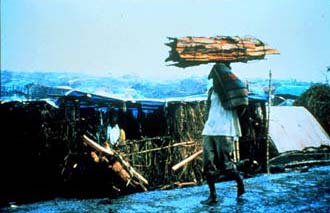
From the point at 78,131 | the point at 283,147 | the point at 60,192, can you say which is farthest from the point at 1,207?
the point at 283,147

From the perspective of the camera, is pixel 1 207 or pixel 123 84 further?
pixel 123 84

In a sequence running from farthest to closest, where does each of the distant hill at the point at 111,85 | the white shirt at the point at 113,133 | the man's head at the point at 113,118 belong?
1. the distant hill at the point at 111,85
2. the man's head at the point at 113,118
3. the white shirt at the point at 113,133

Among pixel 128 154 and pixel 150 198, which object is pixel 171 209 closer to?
pixel 150 198

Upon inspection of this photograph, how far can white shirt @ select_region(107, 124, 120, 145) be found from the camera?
8.80 m

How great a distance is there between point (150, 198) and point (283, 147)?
7.08 meters

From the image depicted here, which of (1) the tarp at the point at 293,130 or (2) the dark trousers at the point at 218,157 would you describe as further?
(1) the tarp at the point at 293,130

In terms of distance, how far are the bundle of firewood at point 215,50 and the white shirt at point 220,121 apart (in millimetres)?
988

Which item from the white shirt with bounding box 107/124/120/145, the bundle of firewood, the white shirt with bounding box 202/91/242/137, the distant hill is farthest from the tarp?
the white shirt with bounding box 202/91/242/137

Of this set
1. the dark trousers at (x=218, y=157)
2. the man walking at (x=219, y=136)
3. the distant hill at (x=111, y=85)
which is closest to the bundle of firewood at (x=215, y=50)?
the man walking at (x=219, y=136)

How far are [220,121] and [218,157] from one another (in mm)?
557

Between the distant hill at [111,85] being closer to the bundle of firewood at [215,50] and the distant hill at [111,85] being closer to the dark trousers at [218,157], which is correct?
Answer: the bundle of firewood at [215,50]

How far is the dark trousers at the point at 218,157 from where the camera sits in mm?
5426

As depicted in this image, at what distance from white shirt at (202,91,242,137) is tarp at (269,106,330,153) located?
6986 millimetres

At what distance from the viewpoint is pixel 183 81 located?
2020 centimetres
